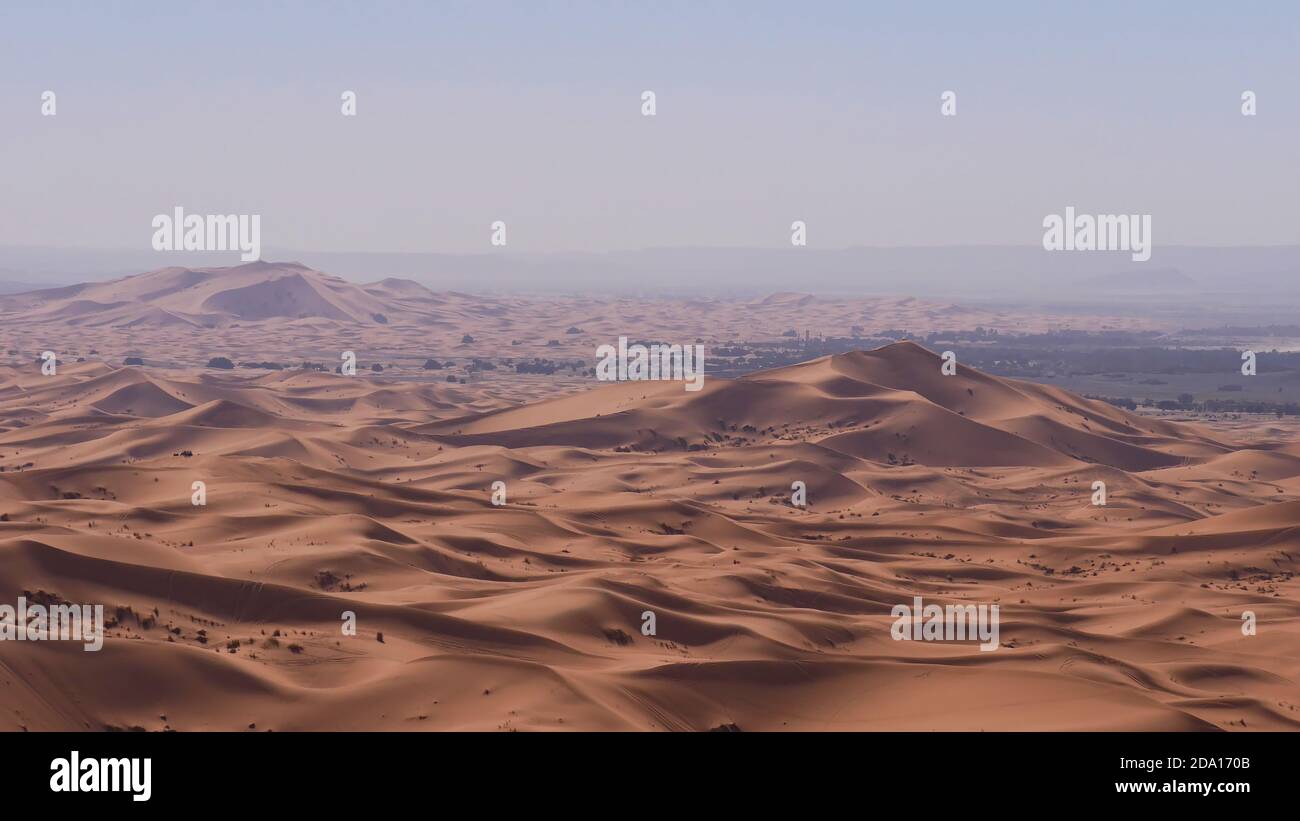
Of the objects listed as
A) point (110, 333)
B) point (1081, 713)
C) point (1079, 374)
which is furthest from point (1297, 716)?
point (110, 333)

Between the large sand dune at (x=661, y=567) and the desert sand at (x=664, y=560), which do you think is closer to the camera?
the large sand dune at (x=661, y=567)

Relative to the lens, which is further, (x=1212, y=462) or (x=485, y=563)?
(x=1212, y=462)

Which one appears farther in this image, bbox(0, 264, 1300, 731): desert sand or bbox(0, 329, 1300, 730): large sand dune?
bbox(0, 264, 1300, 731): desert sand

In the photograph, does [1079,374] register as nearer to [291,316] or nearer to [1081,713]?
[291,316]
